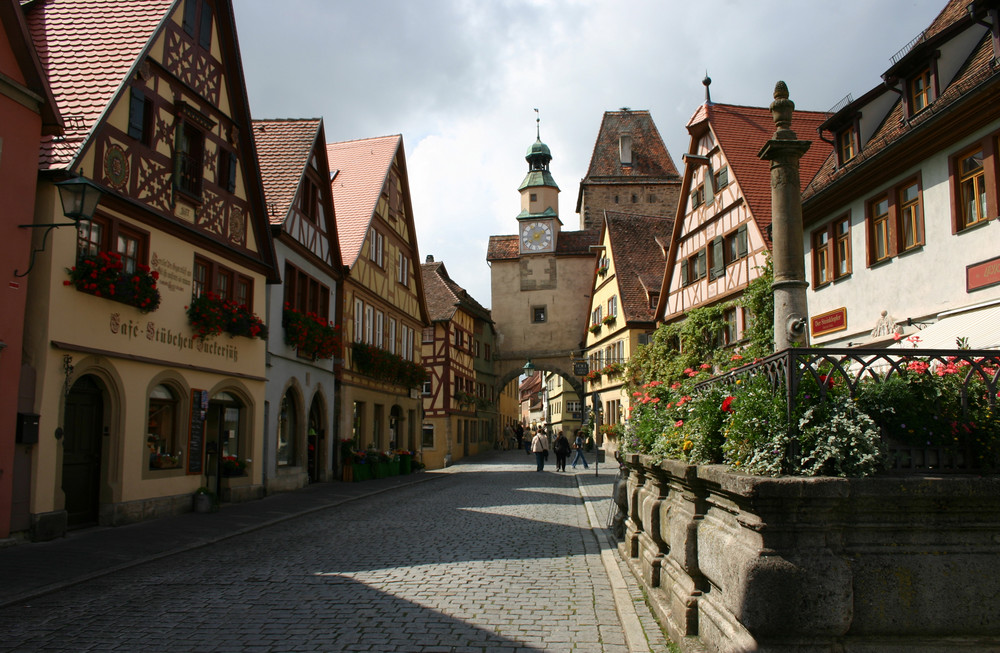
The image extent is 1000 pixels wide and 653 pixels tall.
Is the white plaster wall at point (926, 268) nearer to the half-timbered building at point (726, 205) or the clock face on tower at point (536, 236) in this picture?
the half-timbered building at point (726, 205)

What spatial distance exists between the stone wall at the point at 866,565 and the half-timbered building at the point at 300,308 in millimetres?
15483

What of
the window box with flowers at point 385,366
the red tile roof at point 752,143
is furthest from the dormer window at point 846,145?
the window box with flowers at point 385,366

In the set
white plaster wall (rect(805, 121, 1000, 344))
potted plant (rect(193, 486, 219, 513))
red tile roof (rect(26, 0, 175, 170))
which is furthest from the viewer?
potted plant (rect(193, 486, 219, 513))

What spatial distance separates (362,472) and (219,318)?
937 cm

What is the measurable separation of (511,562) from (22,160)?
7989 millimetres

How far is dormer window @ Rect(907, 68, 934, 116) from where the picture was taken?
50.5ft

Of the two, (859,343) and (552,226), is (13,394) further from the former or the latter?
(552,226)

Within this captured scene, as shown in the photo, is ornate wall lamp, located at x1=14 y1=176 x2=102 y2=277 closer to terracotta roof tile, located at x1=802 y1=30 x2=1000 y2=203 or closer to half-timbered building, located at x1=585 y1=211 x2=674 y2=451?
terracotta roof tile, located at x1=802 y1=30 x2=1000 y2=203

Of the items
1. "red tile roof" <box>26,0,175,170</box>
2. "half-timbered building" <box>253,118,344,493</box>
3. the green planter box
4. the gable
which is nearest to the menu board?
the gable

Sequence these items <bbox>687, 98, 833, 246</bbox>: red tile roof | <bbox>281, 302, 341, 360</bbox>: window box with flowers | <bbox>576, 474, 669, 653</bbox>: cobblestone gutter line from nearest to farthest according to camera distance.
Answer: <bbox>576, 474, 669, 653</bbox>: cobblestone gutter line
<bbox>281, 302, 341, 360</bbox>: window box with flowers
<bbox>687, 98, 833, 246</bbox>: red tile roof

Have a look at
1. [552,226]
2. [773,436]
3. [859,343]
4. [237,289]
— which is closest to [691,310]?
[859,343]

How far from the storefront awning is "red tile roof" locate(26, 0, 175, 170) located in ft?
38.7

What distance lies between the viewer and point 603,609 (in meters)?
6.96

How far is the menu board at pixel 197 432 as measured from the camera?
14789 mm
